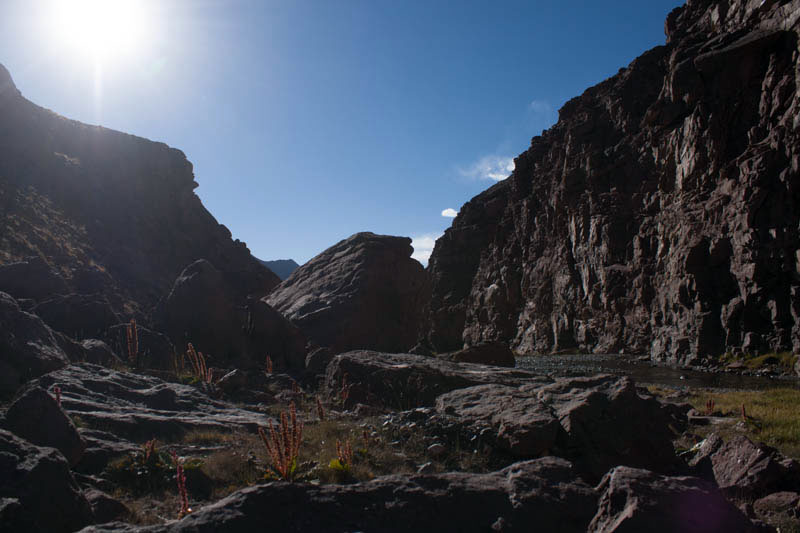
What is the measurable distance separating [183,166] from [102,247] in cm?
2498

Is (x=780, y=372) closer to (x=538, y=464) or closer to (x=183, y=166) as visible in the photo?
(x=538, y=464)

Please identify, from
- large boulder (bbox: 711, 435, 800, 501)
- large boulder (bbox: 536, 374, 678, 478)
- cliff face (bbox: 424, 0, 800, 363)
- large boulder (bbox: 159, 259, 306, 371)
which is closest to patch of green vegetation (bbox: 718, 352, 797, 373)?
cliff face (bbox: 424, 0, 800, 363)

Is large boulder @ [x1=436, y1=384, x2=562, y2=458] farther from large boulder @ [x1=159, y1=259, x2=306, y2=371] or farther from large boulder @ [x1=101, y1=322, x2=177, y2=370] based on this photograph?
large boulder @ [x1=159, y1=259, x2=306, y2=371]

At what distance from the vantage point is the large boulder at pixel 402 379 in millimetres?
9773

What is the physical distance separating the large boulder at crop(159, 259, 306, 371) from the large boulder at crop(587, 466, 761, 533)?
11489 millimetres

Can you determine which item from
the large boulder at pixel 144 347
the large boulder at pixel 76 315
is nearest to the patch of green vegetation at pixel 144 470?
the large boulder at pixel 144 347

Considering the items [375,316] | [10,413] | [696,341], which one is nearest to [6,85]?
[375,316]

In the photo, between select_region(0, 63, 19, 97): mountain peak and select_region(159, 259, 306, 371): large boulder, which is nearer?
select_region(159, 259, 306, 371): large boulder

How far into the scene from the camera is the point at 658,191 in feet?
192

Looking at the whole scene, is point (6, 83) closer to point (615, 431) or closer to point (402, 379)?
point (402, 379)

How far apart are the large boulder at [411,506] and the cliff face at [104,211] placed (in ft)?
68.3

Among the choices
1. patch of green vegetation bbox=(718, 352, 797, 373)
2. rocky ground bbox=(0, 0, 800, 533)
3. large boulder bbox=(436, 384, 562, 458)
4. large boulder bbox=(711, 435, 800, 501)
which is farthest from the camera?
patch of green vegetation bbox=(718, 352, 797, 373)

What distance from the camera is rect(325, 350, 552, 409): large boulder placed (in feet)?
32.1

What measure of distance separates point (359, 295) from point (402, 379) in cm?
944
